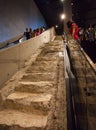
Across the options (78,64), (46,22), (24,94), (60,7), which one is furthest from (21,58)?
(46,22)

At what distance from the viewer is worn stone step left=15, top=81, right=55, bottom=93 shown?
440cm

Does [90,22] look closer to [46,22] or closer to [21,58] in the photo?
[46,22]

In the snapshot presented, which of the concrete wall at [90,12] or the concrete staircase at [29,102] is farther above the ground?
the concrete wall at [90,12]

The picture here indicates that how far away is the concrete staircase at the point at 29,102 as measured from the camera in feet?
10.6

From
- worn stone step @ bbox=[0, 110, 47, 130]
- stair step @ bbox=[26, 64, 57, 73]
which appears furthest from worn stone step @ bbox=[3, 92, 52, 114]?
stair step @ bbox=[26, 64, 57, 73]

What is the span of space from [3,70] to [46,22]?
30419mm

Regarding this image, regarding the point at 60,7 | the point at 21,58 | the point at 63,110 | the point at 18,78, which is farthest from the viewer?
the point at 60,7

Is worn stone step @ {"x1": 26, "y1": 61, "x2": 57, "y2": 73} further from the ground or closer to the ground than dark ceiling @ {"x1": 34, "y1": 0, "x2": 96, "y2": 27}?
closer to the ground

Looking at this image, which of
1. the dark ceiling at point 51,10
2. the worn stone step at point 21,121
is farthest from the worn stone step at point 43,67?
the dark ceiling at point 51,10

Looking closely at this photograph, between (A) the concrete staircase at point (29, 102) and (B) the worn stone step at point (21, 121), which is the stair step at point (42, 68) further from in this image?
(B) the worn stone step at point (21, 121)

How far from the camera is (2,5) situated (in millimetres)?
10211

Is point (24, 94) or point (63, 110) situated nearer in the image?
point (63, 110)

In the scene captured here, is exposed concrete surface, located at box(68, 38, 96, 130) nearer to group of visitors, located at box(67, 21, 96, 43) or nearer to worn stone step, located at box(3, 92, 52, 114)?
worn stone step, located at box(3, 92, 52, 114)

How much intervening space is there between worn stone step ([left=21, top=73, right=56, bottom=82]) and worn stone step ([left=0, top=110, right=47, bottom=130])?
1566 millimetres
